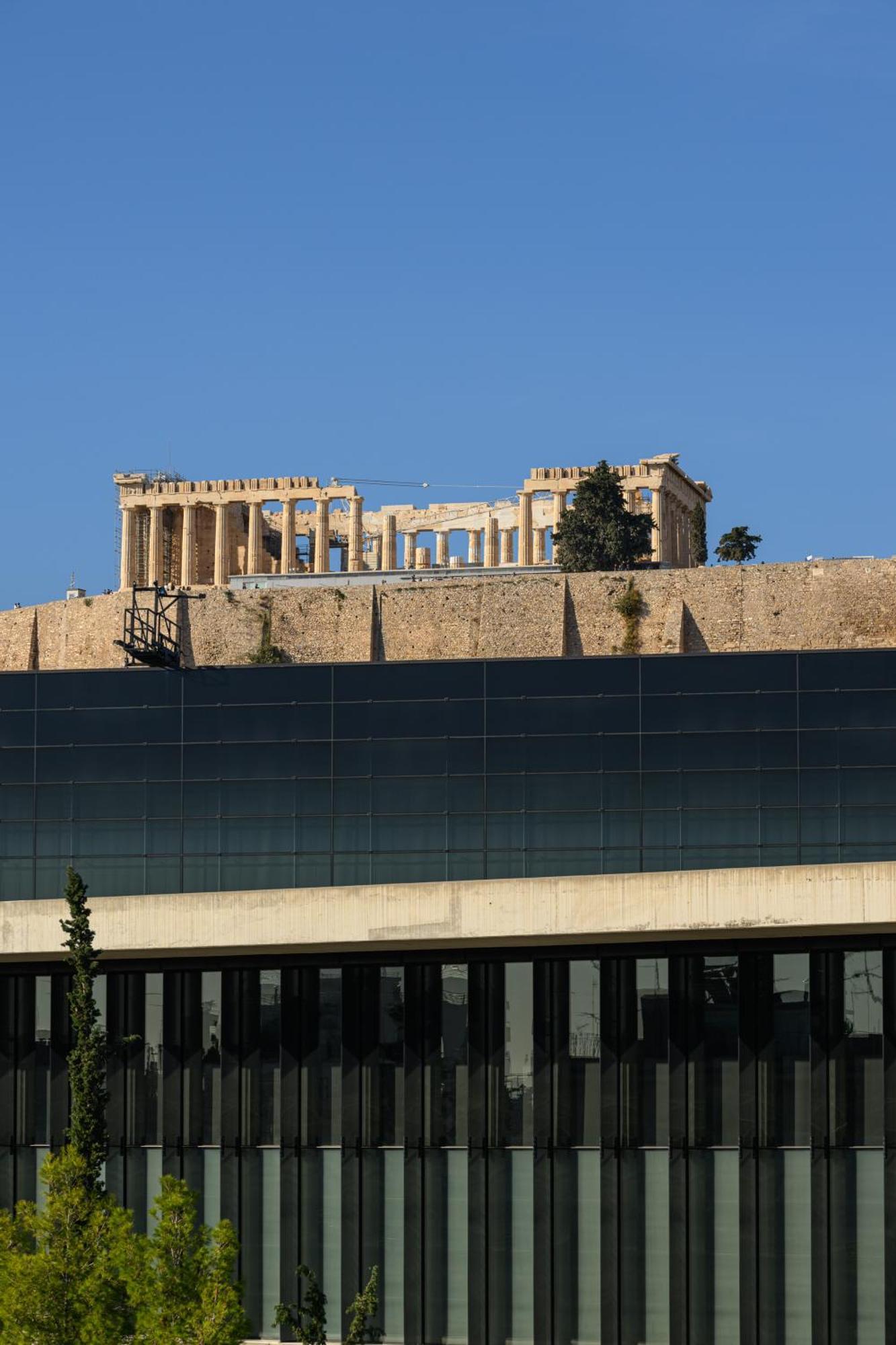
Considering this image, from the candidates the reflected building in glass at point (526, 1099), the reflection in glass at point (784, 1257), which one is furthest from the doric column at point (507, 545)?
the reflection in glass at point (784, 1257)

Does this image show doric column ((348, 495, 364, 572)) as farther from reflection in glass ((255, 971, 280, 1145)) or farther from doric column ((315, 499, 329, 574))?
reflection in glass ((255, 971, 280, 1145))

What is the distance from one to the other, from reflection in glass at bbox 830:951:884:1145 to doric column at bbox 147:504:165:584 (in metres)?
82.9

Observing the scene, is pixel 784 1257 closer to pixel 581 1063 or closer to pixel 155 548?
pixel 581 1063

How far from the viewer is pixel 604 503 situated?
331 feet

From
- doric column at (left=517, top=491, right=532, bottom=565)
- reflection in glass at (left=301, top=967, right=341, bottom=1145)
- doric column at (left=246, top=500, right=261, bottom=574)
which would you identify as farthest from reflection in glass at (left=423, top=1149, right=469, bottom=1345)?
doric column at (left=246, top=500, right=261, bottom=574)

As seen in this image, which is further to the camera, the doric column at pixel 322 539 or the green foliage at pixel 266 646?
the doric column at pixel 322 539

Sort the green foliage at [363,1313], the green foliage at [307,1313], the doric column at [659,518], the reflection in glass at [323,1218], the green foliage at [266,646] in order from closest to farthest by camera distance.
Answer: the green foliage at [307,1313] → the green foliage at [363,1313] → the reflection in glass at [323,1218] → the green foliage at [266,646] → the doric column at [659,518]

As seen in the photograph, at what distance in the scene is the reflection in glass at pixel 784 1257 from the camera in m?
38.7

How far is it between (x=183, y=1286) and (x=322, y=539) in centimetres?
8786

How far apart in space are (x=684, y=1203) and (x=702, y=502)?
A: 288 ft

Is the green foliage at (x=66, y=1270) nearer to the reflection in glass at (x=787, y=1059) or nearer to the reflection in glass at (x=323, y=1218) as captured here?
the reflection in glass at (x=323, y=1218)

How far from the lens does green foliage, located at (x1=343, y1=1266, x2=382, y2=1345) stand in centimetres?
3472

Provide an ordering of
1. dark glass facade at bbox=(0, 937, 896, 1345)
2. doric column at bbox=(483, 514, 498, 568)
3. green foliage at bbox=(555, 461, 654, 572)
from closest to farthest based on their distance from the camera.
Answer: dark glass facade at bbox=(0, 937, 896, 1345)
green foliage at bbox=(555, 461, 654, 572)
doric column at bbox=(483, 514, 498, 568)

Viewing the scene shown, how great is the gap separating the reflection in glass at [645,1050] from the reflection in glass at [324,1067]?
500 cm
